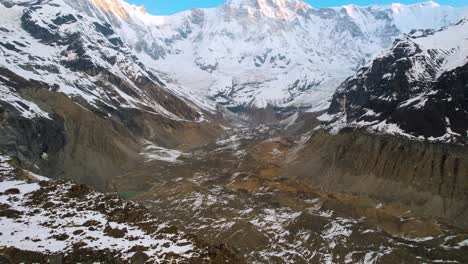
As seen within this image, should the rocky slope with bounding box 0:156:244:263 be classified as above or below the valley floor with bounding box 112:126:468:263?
above

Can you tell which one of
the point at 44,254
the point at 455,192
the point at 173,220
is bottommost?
the point at 173,220

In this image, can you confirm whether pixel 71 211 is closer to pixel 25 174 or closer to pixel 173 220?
pixel 25 174

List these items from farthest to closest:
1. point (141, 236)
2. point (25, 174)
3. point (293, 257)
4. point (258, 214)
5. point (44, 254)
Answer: point (258, 214) → point (293, 257) → point (25, 174) → point (141, 236) → point (44, 254)

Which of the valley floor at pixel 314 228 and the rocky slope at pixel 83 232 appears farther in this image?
the valley floor at pixel 314 228

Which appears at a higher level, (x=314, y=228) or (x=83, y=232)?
(x=83, y=232)

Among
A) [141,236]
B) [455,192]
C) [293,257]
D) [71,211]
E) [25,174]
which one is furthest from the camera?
[455,192]

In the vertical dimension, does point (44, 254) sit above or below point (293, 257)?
above

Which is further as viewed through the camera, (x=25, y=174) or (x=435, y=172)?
(x=435, y=172)

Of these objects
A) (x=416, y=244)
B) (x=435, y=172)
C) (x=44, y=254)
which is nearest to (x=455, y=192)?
(x=435, y=172)

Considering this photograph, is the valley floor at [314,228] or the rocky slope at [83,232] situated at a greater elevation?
the rocky slope at [83,232]

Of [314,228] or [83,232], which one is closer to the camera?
[83,232]

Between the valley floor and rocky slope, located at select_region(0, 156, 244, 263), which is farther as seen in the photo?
the valley floor
